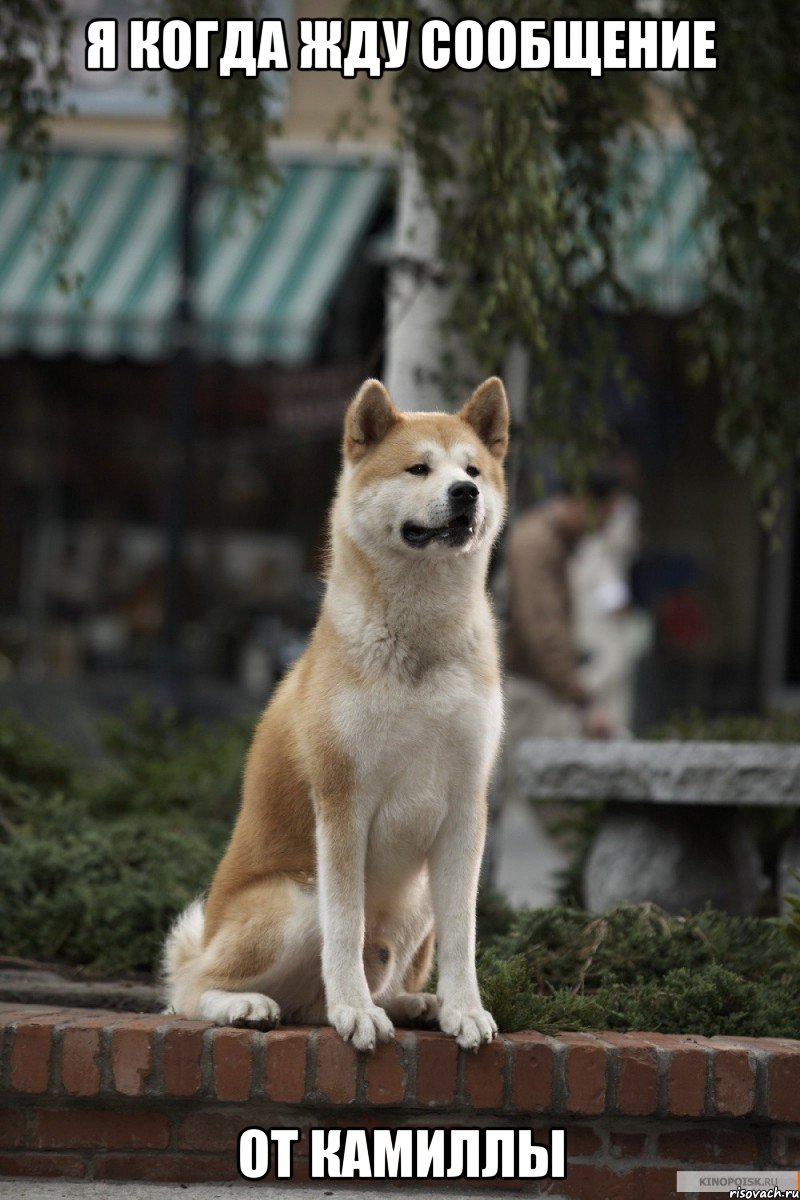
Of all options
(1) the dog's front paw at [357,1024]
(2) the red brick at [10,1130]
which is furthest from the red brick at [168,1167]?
(1) the dog's front paw at [357,1024]

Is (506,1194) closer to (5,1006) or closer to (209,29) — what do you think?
(5,1006)

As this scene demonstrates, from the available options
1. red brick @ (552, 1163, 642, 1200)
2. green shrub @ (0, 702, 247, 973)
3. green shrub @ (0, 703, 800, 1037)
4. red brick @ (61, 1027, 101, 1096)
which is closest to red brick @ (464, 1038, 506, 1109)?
green shrub @ (0, 703, 800, 1037)

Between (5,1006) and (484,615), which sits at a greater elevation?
(484,615)

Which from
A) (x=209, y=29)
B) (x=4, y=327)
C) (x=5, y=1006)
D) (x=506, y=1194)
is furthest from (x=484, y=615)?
(x=4, y=327)

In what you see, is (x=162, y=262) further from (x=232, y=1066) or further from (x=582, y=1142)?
(x=582, y=1142)

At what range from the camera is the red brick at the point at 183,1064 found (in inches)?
135

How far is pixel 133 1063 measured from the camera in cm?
344

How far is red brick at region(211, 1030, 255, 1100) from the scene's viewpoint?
341 cm

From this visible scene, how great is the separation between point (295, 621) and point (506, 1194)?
9.69 m

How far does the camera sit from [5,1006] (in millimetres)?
3830

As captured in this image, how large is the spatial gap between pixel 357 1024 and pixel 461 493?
1155 mm

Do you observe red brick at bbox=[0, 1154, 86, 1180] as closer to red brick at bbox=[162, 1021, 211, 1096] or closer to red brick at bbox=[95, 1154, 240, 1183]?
red brick at bbox=[95, 1154, 240, 1183]

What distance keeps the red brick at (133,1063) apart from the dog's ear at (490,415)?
154 cm

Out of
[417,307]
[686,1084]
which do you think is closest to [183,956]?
[686,1084]
